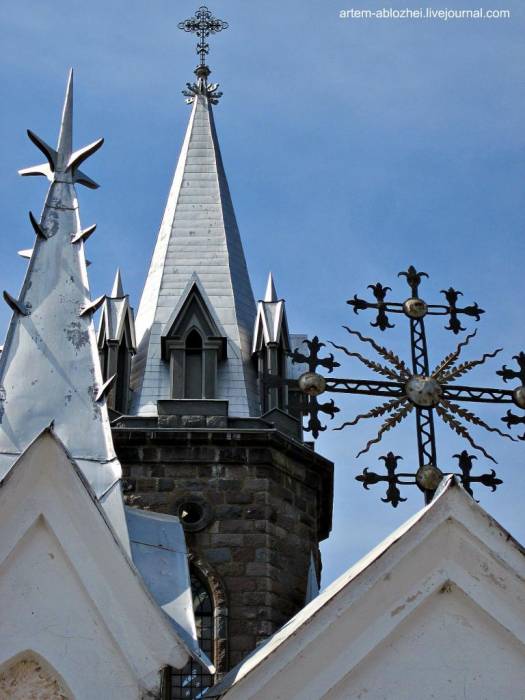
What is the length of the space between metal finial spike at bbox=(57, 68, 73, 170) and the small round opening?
16.1ft

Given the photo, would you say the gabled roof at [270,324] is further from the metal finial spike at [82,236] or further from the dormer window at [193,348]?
the metal finial spike at [82,236]

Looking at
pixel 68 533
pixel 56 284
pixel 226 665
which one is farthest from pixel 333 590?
pixel 226 665

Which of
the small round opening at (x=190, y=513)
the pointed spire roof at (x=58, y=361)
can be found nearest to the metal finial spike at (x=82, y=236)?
the pointed spire roof at (x=58, y=361)

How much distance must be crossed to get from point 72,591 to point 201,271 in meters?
10.2

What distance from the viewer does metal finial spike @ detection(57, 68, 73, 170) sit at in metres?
13.9

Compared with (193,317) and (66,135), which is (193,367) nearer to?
(193,317)

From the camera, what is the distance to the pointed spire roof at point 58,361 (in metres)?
11.8

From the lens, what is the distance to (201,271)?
20125 millimetres

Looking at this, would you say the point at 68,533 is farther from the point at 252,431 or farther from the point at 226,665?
the point at 252,431

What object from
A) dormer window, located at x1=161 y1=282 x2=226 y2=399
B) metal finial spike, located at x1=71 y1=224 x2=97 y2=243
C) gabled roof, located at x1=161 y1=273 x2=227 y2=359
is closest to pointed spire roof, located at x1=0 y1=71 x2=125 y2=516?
metal finial spike, located at x1=71 y1=224 x2=97 y2=243

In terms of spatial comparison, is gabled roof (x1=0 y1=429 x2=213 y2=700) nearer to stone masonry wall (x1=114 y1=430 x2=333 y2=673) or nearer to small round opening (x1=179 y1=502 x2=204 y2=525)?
stone masonry wall (x1=114 y1=430 x2=333 y2=673)

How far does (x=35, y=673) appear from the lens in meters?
10.0

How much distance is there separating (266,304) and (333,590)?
9.19m

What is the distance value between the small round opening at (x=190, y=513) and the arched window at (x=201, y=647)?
0.66 metres
